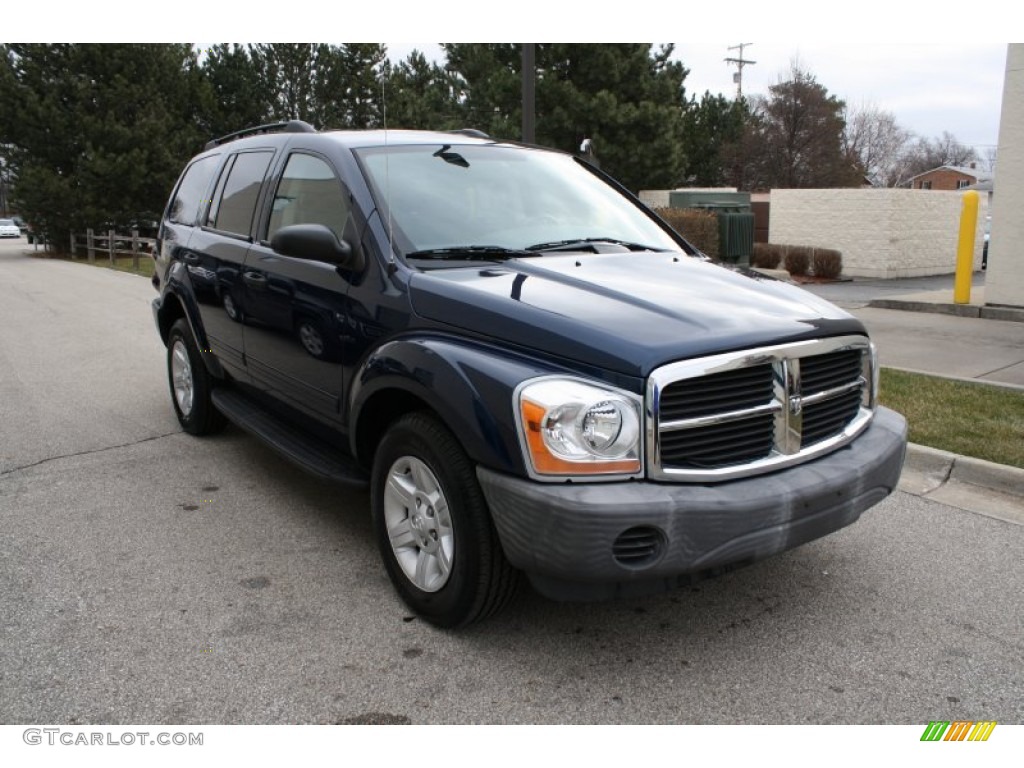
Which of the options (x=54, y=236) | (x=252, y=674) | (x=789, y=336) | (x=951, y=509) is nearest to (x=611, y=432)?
(x=789, y=336)

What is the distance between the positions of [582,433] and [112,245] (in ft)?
88.0

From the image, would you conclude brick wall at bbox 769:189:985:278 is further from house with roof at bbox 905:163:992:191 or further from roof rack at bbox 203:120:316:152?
house with roof at bbox 905:163:992:191

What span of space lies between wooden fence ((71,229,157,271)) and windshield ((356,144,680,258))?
2088 centimetres

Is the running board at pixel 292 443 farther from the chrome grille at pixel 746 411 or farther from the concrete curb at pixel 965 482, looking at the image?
the concrete curb at pixel 965 482

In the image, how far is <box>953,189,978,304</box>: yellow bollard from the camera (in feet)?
37.9

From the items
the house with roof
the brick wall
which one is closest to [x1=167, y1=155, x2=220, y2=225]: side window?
the brick wall

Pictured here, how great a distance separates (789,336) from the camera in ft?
10.4

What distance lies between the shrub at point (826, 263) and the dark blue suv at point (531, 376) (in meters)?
13.3

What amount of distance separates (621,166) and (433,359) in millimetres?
21310

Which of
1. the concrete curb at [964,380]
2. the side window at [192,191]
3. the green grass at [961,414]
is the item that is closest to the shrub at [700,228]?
the concrete curb at [964,380]

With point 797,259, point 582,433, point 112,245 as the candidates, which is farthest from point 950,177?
point 582,433

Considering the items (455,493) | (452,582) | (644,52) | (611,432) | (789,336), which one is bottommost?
(452,582)

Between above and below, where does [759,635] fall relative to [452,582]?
below

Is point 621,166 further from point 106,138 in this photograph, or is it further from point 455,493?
point 455,493
